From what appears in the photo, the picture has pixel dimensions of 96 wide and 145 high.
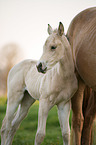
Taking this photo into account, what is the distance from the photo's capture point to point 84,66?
3189 millimetres

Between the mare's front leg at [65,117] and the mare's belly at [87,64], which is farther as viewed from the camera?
the mare's front leg at [65,117]

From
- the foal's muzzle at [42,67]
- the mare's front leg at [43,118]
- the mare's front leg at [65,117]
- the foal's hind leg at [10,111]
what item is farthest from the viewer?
the foal's hind leg at [10,111]

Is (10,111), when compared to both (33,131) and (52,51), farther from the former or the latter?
(33,131)

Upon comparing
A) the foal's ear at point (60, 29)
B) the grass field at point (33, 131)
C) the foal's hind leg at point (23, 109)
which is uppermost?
the foal's ear at point (60, 29)

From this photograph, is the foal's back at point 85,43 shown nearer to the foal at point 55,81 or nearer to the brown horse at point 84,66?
the brown horse at point 84,66

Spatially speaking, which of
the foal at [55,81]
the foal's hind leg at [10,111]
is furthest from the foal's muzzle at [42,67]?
the foal's hind leg at [10,111]

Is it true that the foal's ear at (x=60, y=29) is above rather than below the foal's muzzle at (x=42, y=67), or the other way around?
above

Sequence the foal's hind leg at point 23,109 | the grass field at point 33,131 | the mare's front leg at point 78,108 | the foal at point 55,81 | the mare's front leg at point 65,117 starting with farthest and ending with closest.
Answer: the grass field at point 33,131
the foal's hind leg at point 23,109
the mare's front leg at point 78,108
the mare's front leg at point 65,117
the foal at point 55,81

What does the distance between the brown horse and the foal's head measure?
271 millimetres

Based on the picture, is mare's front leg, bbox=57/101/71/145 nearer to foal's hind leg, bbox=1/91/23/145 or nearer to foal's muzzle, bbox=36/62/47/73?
foal's muzzle, bbox=36/62/47/73

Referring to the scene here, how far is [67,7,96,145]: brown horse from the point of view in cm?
313

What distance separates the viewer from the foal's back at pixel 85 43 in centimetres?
309

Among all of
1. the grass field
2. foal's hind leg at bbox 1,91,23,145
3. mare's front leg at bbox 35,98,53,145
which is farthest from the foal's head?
the grass field

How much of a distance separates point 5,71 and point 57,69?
21.6 feet
